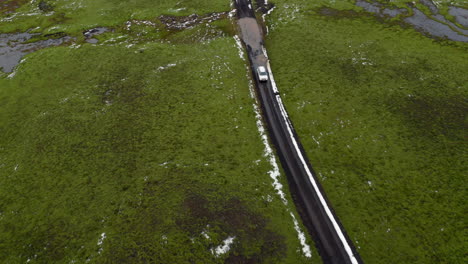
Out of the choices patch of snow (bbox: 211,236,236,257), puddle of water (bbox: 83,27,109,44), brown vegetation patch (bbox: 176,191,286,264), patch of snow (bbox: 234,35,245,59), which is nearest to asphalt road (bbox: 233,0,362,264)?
patch of snow (bbox: 234,35,245,59)

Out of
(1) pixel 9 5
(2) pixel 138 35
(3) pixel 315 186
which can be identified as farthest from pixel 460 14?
(1) pixel 9 5

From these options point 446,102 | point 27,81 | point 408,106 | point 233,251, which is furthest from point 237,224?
point 27,81

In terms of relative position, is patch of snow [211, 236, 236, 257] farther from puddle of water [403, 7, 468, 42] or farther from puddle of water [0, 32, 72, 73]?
puddle of water [0, 32, 72, 73]

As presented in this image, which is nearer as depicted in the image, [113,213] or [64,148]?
[113,213]

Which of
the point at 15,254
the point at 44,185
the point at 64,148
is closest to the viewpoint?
the point at 15,254

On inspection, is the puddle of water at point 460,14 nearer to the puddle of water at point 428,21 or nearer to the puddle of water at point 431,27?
the puddle of water at point 428,21

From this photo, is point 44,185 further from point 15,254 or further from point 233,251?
point 233,251

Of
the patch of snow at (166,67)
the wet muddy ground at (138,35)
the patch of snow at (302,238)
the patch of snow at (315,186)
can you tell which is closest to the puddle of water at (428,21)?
the wet muddy ground at (138,35)

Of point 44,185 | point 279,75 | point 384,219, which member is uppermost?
point 279,75
